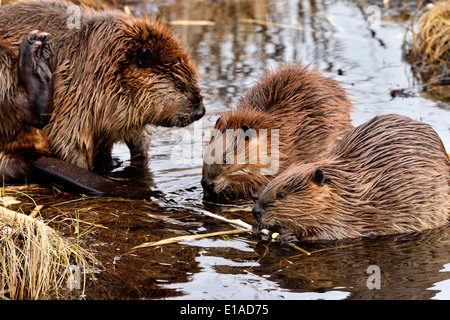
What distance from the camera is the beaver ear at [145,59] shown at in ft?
15.7

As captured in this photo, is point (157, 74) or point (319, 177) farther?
point (157, 74)

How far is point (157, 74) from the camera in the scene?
4.88 metres

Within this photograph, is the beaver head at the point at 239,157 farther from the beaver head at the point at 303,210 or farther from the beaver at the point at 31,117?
the beaver head at the point at 303,210

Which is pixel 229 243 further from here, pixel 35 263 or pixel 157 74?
pixel 157 74

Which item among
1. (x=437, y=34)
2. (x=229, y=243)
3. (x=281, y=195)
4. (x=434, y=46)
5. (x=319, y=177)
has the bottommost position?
(x=229, y=243)

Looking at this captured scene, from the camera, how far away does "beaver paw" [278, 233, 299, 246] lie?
12.5 ft

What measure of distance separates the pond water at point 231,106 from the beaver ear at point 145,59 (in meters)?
0.67

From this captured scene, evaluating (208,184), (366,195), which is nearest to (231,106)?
(208,184)

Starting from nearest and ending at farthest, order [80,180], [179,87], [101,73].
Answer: [80,180] < [101,73] < [179,87]

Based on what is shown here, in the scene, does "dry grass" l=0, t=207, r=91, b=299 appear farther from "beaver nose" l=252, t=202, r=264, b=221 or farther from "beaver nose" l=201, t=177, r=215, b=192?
"beaver nose" l=201, t=177, r=215, b=192

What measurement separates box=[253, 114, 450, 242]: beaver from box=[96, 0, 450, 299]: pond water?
0.35 feet

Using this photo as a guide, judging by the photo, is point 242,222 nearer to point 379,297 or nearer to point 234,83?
point 379,297

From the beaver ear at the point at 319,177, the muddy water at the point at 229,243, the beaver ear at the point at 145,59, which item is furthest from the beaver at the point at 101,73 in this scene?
the beaver ear at the point at 319,177

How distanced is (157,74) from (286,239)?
161 cm
